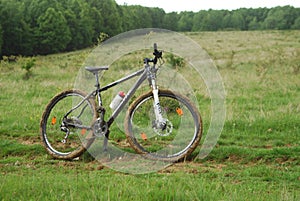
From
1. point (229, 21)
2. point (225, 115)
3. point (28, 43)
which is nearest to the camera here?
point (225, 115)

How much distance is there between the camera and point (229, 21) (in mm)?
95562

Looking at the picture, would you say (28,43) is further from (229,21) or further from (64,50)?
(229,21)

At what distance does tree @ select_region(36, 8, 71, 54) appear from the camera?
57.4 metres

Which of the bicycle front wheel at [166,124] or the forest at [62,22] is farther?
the forest at [62,22]

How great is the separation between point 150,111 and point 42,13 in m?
58.9

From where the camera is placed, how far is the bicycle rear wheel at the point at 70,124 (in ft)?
20.8

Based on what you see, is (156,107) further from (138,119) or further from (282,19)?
(282,19)

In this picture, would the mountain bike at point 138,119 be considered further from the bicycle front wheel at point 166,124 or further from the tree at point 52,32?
the tree at point 52,32

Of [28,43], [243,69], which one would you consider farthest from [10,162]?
[28,43]

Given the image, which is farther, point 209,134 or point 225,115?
point 225,115

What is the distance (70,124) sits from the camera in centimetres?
662

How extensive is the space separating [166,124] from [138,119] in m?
0.54

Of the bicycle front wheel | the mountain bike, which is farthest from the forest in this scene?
the bicycle front wheel

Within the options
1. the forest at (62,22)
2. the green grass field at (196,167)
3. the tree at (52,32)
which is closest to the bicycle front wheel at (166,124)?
the green grass field at (196,167)
